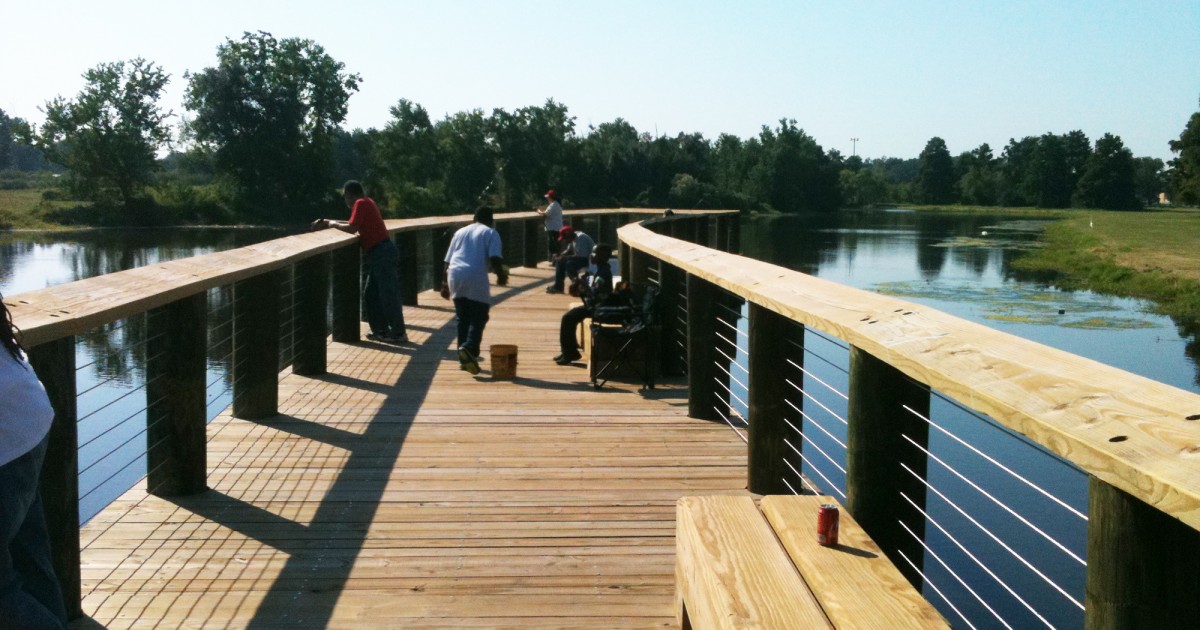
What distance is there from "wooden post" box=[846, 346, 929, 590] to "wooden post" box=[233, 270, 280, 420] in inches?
150

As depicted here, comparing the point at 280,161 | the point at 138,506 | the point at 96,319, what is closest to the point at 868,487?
the point at 96,319

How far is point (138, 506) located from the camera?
15.9 feet

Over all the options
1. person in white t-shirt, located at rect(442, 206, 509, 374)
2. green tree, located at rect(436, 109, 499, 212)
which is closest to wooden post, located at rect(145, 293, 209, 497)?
person in white t-shirt, located at rect(442, 206, 509, 374)

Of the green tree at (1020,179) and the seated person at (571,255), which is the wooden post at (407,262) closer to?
the seated person at (571,255)

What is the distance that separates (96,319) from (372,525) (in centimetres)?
150

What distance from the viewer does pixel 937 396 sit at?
3.82 m

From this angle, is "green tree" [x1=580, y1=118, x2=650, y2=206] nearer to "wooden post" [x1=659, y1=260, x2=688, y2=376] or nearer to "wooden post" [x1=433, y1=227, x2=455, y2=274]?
"wooden post" [x1=433, y1=227, x2=455, y2=274]

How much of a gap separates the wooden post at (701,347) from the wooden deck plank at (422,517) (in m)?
0.20

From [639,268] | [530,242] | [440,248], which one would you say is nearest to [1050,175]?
[530,242]

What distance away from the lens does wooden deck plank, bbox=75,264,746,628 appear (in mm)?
3818

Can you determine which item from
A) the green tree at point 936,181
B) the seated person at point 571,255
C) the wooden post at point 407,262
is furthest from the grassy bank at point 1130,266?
the green tree at point 936,181

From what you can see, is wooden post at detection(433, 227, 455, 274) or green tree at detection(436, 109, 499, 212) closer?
wooden post at detection(433, 227, 455, 274)

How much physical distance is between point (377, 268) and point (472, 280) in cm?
152

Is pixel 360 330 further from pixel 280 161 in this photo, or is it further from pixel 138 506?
pixel 280 161
